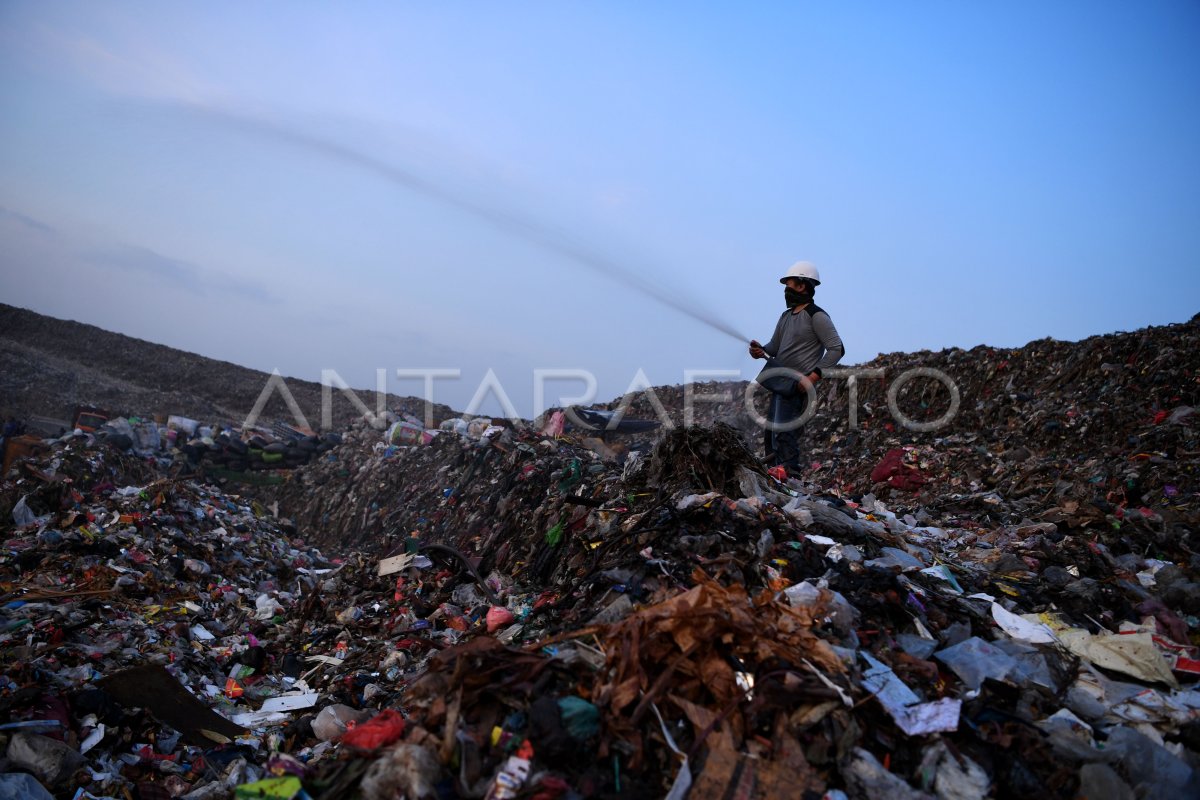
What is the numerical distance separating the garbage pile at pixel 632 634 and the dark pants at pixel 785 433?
2.95 feet

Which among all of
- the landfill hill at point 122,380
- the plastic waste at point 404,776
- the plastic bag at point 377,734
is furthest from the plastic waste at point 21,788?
the landfill hill at point 122,380

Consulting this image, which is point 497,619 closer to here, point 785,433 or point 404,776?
point 404,776

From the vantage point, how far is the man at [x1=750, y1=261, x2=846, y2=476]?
5.55 m

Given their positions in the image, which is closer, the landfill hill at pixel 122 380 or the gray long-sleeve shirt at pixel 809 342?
the gray long-sleeve shirt at pixel 809 342

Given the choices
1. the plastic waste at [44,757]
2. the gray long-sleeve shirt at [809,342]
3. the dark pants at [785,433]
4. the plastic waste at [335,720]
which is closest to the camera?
the plastic waste at [44,757]

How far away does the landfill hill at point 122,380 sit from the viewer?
43.6 ft

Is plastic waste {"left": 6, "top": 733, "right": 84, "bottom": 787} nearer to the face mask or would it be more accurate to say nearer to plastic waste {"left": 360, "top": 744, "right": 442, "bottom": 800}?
plastic waste {"left": 360, "top": 744, "right": 442, "bottom": 800}

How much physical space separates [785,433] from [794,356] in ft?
2.02

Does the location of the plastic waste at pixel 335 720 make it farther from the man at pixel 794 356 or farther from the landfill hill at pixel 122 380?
the landfill hill at pixel 122 380

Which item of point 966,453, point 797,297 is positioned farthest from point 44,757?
point 966,453

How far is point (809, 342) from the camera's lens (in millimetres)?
5602

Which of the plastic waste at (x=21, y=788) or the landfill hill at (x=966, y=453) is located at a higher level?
the landfill hill at (x=966, y=453)

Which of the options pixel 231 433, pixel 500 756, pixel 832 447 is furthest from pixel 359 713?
pixel 231 433

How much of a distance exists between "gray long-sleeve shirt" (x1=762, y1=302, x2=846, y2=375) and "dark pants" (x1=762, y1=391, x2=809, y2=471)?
0.79 feet
